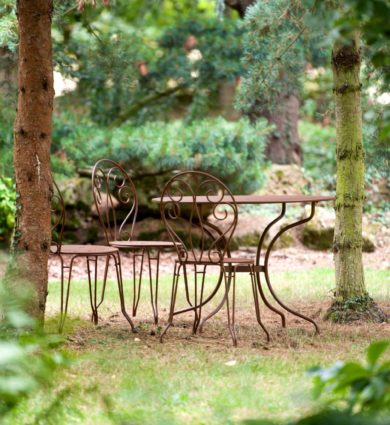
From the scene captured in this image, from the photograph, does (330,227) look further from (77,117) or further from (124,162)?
(77,117)

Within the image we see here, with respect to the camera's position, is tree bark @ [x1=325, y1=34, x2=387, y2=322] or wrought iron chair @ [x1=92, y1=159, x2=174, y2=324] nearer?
wrought iron chair @ [x1=92, y1=159, x2=174, y2=324]

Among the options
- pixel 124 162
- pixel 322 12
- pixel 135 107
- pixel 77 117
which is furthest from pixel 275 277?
pixel 322 12

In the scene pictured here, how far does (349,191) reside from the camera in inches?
206

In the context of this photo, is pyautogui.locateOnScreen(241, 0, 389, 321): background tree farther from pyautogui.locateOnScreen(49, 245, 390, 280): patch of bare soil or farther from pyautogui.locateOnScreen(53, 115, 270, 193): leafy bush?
pyautogui.locateOnScreen(53, 115, 270, 193): leafy bush

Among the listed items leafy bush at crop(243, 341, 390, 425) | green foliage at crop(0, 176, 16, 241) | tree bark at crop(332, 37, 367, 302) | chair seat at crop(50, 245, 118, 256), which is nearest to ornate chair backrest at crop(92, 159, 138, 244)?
chair seat at crop(50, 245, 118, 256)

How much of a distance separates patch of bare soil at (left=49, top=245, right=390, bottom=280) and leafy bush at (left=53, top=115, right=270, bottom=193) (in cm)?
89

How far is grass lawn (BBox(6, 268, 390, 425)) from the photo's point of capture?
302cm

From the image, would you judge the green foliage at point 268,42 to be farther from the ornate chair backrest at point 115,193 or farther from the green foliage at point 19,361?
the green foliage at point 19,361

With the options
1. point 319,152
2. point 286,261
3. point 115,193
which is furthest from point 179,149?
point 319,152

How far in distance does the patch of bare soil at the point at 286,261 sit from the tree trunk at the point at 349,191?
3.10m

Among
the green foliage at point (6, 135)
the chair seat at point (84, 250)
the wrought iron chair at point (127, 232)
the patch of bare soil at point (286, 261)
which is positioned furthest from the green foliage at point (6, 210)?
the chair seat at point (84, 250)

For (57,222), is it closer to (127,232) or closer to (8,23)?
(127,232)

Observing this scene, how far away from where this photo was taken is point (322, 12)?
4.98 feet

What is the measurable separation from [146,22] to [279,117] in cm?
370
